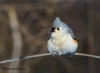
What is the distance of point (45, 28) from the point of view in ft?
16.0

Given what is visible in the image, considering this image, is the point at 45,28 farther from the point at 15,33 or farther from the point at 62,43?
the point at 62,43

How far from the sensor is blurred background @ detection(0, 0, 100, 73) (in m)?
4.76

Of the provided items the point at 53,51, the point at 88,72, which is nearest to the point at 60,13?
the point at 88,72

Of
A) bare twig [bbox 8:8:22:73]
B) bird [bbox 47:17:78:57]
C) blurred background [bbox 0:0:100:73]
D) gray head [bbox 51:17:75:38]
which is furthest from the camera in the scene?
blurred background [bbox 0:0:100:73]

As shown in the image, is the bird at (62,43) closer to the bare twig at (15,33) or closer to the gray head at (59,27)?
the gray head at (59,27)

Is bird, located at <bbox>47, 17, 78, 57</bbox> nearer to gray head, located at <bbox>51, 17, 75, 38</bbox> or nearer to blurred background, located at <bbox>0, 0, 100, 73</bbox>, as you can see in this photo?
gray head, located at <bbox>51, 17, 75, 38</bbox>

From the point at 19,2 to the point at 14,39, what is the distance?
88cm

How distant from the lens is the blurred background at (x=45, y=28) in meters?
4.76

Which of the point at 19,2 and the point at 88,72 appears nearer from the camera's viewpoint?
the point at 88,72

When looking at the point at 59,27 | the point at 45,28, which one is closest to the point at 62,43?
the point at 59,27

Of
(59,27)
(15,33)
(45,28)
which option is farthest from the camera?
(45,28)

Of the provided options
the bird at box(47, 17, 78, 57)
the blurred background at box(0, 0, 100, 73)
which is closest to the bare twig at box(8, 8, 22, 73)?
the blurred background at box(0, 0, 100, 73)

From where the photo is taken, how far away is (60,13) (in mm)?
5098

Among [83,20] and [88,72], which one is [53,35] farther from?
[83,20]
